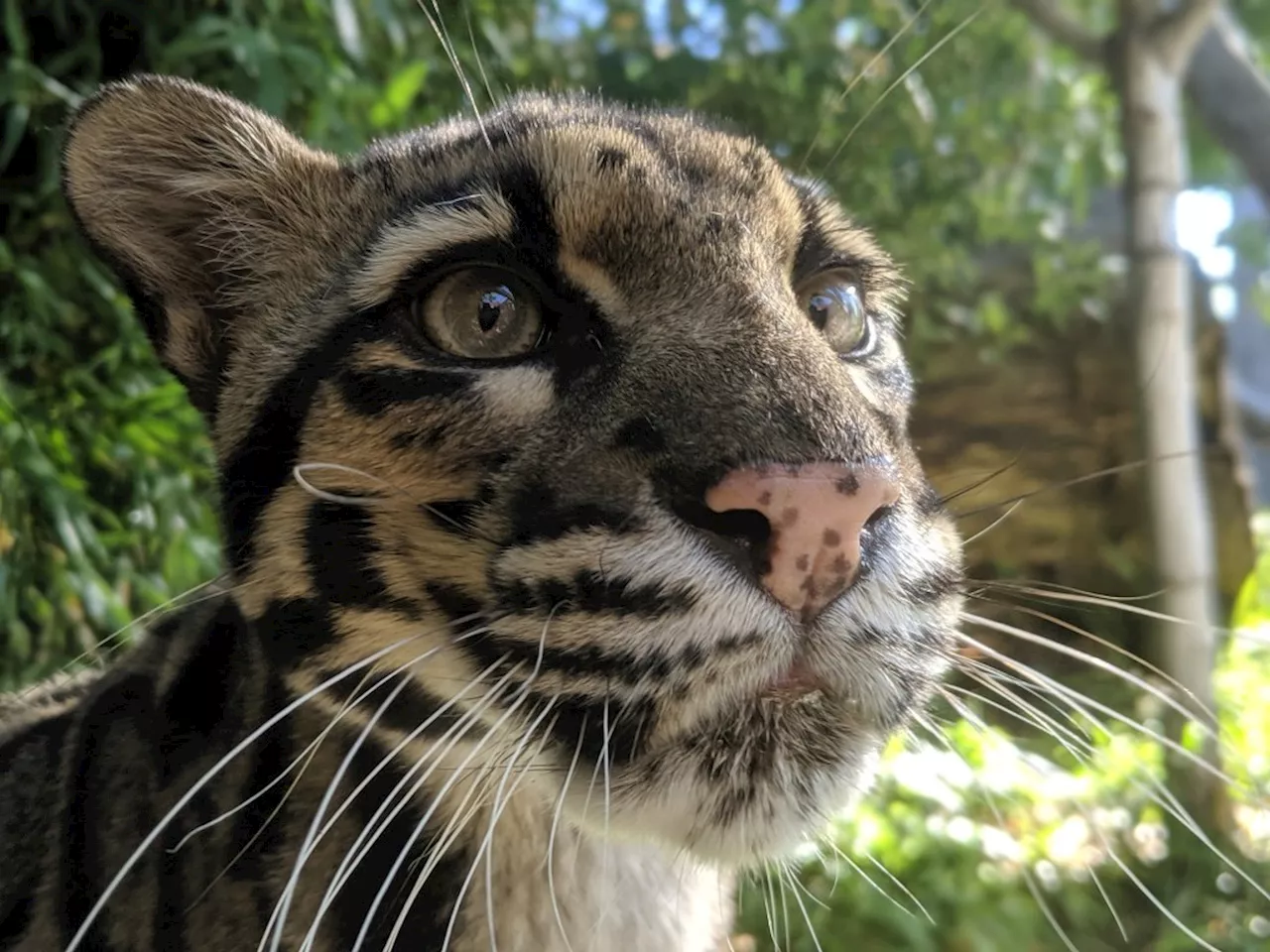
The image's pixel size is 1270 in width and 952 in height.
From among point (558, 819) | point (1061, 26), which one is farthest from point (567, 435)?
point (1061, 26)

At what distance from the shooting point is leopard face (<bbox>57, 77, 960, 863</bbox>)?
1.94 feet

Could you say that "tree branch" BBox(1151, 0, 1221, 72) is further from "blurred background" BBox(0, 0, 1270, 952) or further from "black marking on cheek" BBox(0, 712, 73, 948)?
"black marking on cheek" BBox(0, 712, 73, 948)

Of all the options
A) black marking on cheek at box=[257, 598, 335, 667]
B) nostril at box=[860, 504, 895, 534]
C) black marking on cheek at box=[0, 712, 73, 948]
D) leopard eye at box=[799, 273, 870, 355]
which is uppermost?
leopard eye at box=[799, 273, 870, 355]

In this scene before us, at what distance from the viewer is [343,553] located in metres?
0.75

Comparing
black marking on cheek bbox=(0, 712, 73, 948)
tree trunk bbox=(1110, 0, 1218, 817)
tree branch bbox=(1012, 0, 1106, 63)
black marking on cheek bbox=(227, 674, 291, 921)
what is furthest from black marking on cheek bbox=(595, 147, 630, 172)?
tree branch bbox=(1012, 0, 1106, 63)

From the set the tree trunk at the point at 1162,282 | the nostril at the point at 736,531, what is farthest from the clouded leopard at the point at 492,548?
the tree trunk at the point at 1162,282

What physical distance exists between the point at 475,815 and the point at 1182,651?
1010 millimetres

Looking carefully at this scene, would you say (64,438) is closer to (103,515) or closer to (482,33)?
(103,515)

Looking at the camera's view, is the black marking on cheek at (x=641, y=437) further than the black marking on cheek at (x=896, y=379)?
No

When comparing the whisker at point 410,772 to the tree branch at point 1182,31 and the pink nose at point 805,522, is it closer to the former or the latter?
the pink nose at point 805,522

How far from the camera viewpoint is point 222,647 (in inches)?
37.0

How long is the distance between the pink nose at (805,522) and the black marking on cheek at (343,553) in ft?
0.92

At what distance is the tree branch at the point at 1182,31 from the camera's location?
167cm

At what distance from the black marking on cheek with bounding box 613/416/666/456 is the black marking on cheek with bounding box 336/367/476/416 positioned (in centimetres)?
14
